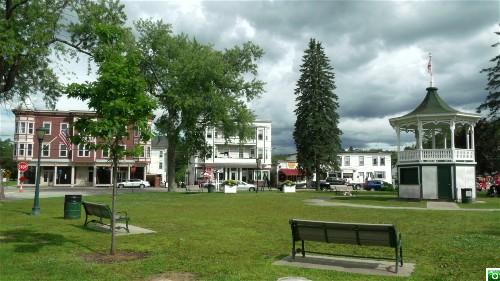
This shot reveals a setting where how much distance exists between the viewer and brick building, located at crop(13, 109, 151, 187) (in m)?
72.2

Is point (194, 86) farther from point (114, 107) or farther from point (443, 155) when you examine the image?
point (114, 107)

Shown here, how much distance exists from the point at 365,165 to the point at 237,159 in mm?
24468

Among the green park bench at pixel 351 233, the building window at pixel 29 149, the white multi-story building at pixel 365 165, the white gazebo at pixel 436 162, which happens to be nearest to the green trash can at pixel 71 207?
the green park bench at pixel 351 233

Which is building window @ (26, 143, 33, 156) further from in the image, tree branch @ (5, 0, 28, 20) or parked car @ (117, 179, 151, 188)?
tree branch @ (5, 0, 28, 20)

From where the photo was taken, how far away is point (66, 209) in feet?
58.0

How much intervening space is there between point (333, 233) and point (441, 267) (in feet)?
6.77

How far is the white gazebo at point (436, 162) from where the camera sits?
3111 cm

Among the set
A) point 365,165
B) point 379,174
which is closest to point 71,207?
point 365,165

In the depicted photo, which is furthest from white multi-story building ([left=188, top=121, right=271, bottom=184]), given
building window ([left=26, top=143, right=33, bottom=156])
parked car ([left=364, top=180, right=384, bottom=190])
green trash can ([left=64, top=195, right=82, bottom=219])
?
green trash can ([left=64, top=195, right=82, bottom=219])

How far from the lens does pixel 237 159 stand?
85500 millimetres

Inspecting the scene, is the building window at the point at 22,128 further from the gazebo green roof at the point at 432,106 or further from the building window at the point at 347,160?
the gazebo green roof at the point at 432,106

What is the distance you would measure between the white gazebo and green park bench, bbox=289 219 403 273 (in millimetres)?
24146

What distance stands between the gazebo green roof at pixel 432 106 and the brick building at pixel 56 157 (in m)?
47.0

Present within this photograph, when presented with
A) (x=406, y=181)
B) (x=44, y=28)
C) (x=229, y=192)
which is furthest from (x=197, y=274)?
(x=229, y=192)
